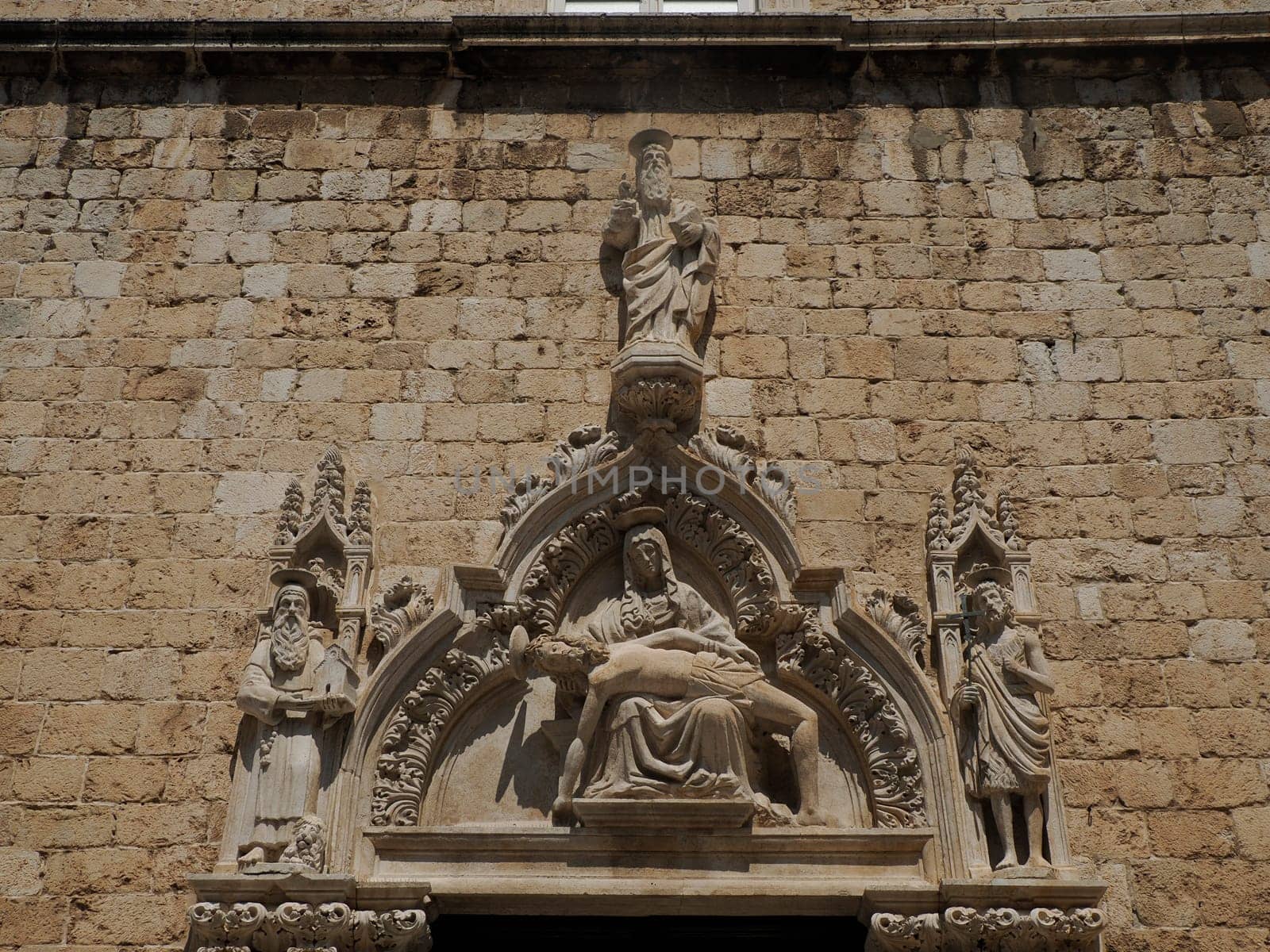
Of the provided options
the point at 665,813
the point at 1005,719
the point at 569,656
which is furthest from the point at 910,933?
the point at 569,656

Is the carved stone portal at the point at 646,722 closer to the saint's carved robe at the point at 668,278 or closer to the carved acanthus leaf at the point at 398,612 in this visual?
the carved acanthus leaf at the point at 398,612

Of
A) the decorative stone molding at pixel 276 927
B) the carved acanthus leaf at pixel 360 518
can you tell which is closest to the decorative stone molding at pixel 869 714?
the carved acanthus leaf at pixel 360 518

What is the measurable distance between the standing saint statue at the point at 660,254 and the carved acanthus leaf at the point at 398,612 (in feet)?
5.50

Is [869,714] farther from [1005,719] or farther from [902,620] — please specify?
[1005,719]

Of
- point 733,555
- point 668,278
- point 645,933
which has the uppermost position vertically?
point 668,278

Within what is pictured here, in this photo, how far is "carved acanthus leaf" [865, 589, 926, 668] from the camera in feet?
22.1


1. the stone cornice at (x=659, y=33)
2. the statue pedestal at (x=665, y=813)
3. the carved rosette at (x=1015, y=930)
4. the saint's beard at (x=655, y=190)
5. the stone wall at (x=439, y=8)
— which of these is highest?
the stone wall at (x=439, y=8)

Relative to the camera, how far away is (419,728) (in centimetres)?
668

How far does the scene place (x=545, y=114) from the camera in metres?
8.49

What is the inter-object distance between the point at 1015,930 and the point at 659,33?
5.24 metres

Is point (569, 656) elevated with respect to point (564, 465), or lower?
lower

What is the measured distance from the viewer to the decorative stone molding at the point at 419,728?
6504 millimetres

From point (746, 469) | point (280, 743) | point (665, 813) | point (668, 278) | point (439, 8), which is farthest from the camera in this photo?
point (439, 8)

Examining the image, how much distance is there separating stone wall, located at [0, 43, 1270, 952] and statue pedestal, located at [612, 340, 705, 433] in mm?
281
